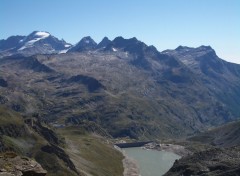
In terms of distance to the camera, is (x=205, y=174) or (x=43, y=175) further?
(x=205, y=174)

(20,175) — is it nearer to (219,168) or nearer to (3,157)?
(3,157)

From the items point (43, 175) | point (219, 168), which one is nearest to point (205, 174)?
point (219, 168)

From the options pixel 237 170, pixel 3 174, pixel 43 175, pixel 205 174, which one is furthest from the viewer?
pixel 205 174

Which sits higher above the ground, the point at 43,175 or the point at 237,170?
the point at 43,175

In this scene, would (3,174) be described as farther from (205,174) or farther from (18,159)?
(205,174)

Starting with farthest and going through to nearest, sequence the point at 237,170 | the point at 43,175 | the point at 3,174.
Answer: the point at 237,170 < the point at 43,175 < the point at 3,174

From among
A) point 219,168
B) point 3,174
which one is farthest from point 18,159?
point 219,168
